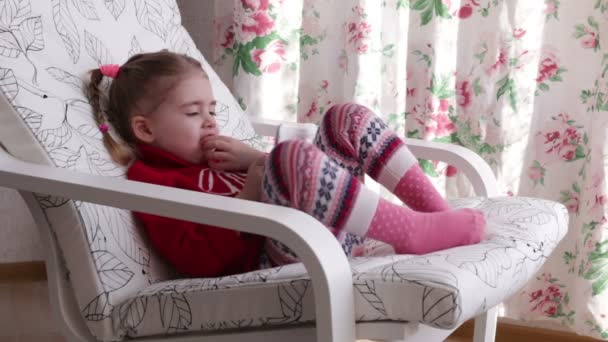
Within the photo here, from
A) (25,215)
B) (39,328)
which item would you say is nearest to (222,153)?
(39,328)

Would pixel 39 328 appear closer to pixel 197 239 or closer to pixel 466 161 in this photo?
pixel 197 239

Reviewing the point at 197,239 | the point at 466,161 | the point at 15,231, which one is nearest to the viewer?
the point at 197,239

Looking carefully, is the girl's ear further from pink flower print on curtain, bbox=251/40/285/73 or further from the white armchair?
pink flower print on curtain, bbox=251/40/285/73

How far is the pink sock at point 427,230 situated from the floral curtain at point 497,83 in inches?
25.6

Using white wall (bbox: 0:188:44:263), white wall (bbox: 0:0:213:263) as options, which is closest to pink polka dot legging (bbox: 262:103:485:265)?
white wall (bbox: 0:0:213:263)

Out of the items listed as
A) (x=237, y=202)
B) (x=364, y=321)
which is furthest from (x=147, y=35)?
Answer: (x=364, y=321)

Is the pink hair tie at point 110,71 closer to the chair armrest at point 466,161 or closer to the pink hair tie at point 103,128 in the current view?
the pink hair tie at point 103,128

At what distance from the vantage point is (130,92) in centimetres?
139

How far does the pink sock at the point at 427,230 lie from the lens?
1.17 m

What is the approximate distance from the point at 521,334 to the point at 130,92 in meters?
1.16

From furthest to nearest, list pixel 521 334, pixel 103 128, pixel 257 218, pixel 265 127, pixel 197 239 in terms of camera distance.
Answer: pixel 521 334
pixel 265 127
pixel 103 128
pixel 197 239
pixel 257 218

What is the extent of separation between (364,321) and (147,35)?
32.3 inches

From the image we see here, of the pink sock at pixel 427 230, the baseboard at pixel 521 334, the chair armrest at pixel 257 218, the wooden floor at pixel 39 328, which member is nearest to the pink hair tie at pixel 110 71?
the chair armrest at pixel 257 218

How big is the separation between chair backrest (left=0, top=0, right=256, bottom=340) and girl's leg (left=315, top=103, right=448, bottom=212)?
14.0 inches
